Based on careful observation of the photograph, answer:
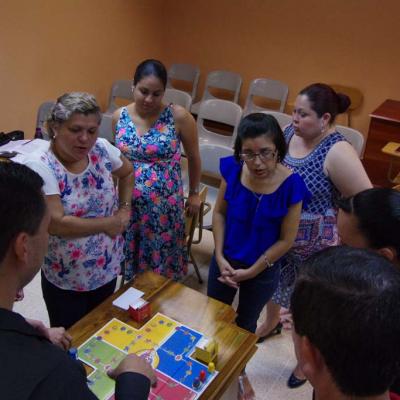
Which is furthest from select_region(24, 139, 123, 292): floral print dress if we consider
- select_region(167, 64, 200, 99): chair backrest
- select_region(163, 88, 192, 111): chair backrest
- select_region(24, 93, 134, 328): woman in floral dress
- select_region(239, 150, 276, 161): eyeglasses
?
select_region(167, 64, 200, 99): chair backrest

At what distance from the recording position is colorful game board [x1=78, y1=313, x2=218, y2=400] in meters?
1.46

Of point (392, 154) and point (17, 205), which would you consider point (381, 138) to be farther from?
point (17, 205)

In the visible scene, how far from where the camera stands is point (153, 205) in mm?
2422

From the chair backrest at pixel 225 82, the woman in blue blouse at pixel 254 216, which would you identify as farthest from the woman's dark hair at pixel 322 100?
the chair backrest at pixel 225 82

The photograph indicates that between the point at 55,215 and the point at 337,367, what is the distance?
122 centimetres

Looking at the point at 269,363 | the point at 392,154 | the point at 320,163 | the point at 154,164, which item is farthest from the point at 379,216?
the point at 392,154

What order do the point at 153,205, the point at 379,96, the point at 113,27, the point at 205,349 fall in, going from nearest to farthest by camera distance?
1. the point at 205,349
2. the point at 153,205
3. the point at 379,96
4. the point at 113,27

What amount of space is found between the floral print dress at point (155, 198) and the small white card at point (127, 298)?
616 mm

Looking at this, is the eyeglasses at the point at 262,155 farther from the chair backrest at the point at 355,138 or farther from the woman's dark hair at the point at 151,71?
the chair backrest at the point at 355,138

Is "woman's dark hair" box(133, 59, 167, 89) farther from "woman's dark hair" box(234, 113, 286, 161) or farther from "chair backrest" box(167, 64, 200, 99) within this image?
"chair backrest" box(167, 64, 200, 99)

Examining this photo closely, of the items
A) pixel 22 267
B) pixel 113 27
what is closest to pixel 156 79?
pixel 22 267

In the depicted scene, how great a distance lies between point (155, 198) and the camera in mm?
2406

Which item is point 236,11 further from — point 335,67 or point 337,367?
point 337,367

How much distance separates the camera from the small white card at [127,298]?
1.81 meters
